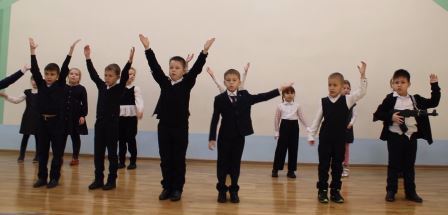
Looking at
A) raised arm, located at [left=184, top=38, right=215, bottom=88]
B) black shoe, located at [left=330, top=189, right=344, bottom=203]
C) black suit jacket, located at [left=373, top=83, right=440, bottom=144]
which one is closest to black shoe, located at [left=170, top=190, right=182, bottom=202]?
raised arm, located at [left=184, top=38, right=215, bottom=88]

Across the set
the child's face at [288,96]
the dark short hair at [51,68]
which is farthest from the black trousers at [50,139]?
the child's face at [288,96]

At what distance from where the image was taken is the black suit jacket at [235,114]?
12.3 ft

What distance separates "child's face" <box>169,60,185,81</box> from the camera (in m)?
3.70

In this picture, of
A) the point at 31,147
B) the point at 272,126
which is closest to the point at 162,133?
the point at 272,126

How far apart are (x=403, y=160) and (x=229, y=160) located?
185 centimetres

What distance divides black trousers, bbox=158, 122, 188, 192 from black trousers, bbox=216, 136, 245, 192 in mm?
365

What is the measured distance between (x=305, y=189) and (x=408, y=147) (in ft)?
4.04

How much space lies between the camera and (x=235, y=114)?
12.3 ft

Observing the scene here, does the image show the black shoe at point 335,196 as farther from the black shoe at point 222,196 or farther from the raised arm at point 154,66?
the raised arm at point 154,66

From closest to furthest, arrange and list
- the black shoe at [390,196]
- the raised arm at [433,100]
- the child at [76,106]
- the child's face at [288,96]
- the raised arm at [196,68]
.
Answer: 1. the raised arm at [196,68]
2. the black shoe at [390,196]
3. the raised arm at [433,100]
4. the child's face at [288,96]
5. the child at [76,106]

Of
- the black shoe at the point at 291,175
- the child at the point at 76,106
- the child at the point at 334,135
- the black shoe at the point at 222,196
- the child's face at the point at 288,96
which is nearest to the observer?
the black shoe at the point at 222,196

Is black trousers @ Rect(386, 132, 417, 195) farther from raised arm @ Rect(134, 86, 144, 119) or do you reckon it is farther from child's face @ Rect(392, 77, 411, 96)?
raised arm @ Rect(134, 86, 144, 119)

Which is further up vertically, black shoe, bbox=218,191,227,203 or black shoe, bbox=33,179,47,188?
black shoe, bbox=218,191,227,203

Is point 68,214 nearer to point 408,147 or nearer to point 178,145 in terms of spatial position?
point 178,145
